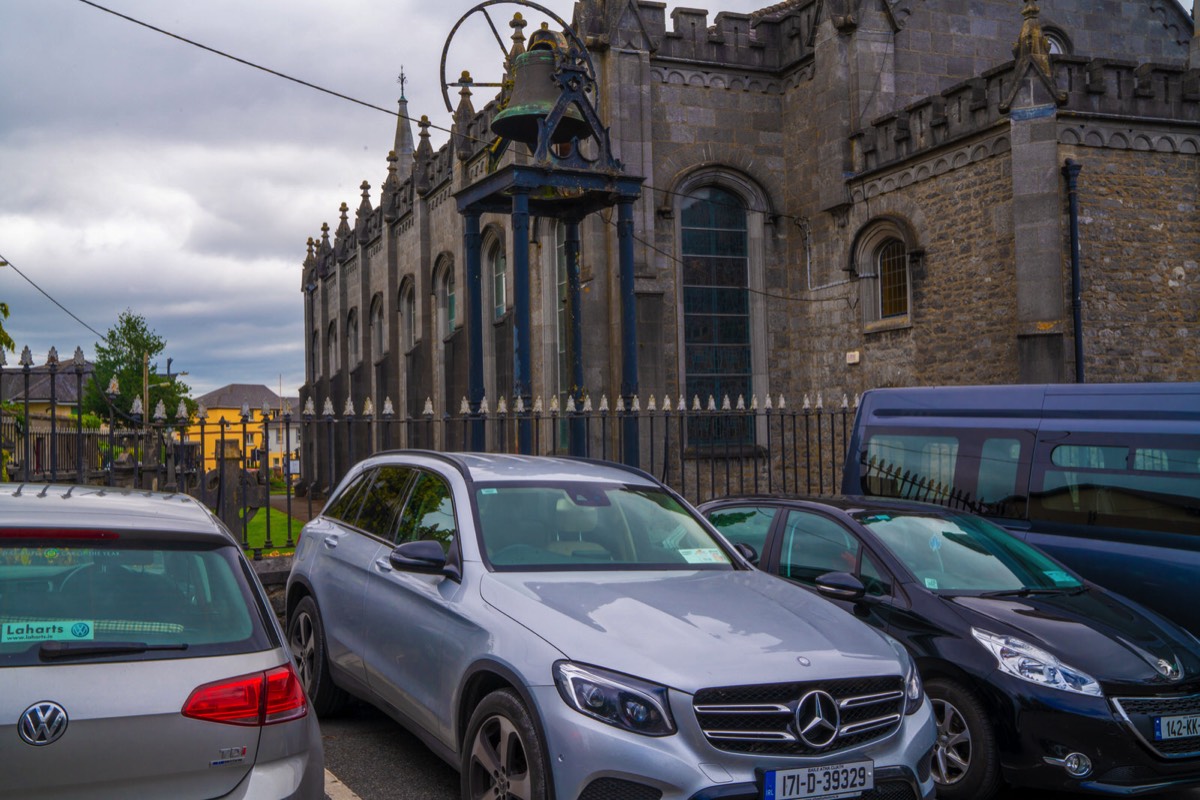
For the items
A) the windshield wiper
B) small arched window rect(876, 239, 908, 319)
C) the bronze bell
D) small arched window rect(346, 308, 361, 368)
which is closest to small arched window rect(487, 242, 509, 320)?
small arched window rect(876, 239, 908, 319)

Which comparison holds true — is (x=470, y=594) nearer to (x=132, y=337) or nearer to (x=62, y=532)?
(x=62, y=532)

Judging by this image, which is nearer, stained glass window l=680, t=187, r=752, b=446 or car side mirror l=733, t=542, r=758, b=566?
car side mirror l=733, t=542, r=758, b=566

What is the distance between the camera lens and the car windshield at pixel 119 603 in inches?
130

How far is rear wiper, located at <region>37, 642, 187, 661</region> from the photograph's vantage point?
3.22 metres

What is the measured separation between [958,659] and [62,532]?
424cm

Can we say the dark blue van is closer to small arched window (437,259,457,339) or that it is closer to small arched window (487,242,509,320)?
small arched window (487,242,509,320)

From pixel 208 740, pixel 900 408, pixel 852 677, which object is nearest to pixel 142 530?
pixel 208 740

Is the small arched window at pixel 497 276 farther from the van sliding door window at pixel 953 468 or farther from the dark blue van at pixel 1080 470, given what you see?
the dark blue van at pixel 1080 470

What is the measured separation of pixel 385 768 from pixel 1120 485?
5.33m

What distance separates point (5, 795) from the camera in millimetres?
2975

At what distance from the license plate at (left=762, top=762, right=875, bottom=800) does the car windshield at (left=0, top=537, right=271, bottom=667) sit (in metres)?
1.91

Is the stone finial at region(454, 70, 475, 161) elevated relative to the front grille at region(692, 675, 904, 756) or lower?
elevated

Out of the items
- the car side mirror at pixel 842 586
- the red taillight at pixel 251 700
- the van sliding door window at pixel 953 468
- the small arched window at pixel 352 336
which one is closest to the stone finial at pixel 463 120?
the small arched window at pixel 352 336

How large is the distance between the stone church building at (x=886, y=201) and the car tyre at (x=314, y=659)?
22.2ft
